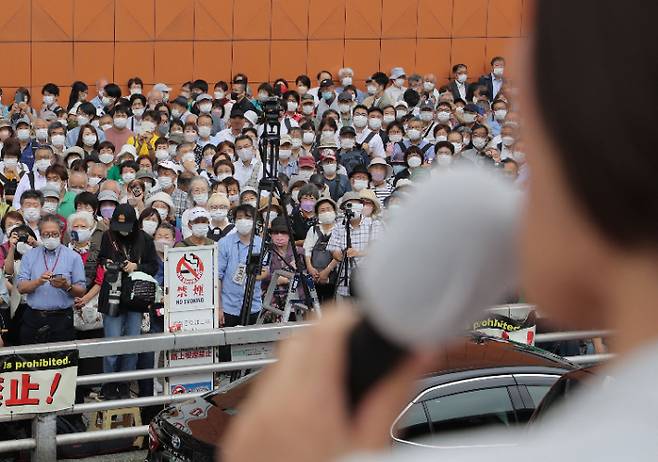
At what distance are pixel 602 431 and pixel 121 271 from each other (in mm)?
9527

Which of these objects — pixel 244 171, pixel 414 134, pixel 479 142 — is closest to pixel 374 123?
pixel 414 134

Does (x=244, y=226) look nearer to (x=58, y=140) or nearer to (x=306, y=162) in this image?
(x=306, y=162)

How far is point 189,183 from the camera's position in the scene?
13.6m

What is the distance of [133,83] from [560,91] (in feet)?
74.2

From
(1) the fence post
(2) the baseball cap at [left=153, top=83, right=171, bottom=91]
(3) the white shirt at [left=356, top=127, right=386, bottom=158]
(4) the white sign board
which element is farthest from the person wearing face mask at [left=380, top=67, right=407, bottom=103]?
(1) the fence post

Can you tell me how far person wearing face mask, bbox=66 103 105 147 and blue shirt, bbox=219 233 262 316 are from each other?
6.46 m

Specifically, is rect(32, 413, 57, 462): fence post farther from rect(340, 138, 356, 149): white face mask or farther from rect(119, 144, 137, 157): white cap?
rect(340, 138, 356, 149): white face mask

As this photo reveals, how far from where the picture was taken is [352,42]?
26.7 metres

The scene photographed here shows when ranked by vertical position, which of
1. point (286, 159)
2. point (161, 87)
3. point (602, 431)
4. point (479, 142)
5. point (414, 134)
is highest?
point (161, 87)

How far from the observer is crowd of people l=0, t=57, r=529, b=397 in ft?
32.9

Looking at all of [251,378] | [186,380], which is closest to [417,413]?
[251,378]

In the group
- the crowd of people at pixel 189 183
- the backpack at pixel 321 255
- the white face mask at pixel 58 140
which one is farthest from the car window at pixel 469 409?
the white face mask at pixel 58 140

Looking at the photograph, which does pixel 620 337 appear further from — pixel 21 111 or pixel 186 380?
pixel 21 111

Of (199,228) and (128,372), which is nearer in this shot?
(128,372)
